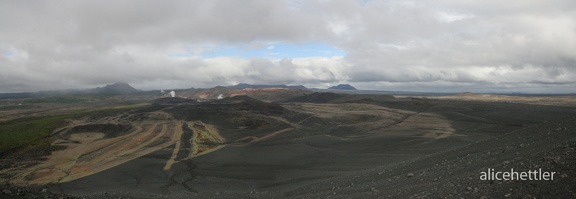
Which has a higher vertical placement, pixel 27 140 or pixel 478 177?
pixel 478 177

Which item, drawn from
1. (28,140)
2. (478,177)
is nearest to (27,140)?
(28,140)

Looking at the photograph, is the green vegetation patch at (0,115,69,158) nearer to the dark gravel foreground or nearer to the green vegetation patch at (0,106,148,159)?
the green vegetation patch at (0,106,148,159)

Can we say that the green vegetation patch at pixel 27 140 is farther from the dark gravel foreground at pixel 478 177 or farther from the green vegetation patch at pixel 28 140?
the dark gravel foreground at pixel 478 177

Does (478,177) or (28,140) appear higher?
(478,177)

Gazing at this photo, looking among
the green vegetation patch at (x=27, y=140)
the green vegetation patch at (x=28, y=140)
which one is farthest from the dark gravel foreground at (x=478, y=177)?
the green vegetation patch at (x=27, y=140)

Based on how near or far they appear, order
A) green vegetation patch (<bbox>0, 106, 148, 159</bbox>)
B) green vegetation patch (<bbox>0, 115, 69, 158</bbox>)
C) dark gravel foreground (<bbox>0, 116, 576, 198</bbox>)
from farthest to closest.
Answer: green vegetation patch (<bbox>0, 115, 69, 158</bbox>) → green vegetation patch (<bbox>0, 106, 148, 159</bbox>) → dark gravel foreground (<bbox>0, 116, 576, 198</bbox>)

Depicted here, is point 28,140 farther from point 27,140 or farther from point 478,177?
point 478,177

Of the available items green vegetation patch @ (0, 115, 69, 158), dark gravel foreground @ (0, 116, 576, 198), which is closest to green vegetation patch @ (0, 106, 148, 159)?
green vegetation patch @ (0, 115, 69, 158)

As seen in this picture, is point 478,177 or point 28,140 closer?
point 478,177
